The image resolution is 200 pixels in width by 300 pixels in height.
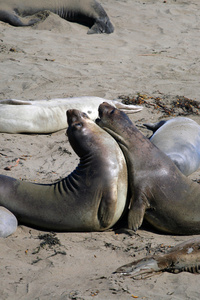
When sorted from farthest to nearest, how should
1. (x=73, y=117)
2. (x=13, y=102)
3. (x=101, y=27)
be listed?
(x=101, y=27) < (x=13, y=102) < (x=73, y=117)

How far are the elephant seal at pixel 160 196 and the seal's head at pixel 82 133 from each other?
0.33m

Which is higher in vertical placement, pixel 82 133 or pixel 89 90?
pixel 82 133

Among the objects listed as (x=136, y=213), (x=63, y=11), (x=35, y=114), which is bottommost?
(x=35, y=114)

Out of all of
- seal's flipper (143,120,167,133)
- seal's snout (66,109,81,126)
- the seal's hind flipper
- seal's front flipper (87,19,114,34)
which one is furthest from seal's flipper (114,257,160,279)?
seal's front flipper (87,19,114,34)

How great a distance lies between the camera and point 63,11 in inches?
424

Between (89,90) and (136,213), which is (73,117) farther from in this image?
(89,90)

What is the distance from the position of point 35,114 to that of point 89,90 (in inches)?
57.5

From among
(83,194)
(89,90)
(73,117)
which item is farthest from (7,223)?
(89,90)

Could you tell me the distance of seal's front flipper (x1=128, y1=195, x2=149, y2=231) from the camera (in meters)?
4.02

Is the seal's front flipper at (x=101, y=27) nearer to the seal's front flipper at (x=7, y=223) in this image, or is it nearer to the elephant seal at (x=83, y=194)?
the elephant seal at (x=83, y=194)

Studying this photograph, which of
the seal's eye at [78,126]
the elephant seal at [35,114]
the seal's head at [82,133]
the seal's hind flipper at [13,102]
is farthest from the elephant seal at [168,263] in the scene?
the seal's hind flipper at [13,102]

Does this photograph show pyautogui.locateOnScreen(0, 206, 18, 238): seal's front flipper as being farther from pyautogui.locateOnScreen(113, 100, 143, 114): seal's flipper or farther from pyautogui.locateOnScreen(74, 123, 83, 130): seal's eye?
pyautogui.locateOnScreen(113, 100, 143, 114): seal's flipper

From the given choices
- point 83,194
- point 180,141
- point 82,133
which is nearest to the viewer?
point 83,194

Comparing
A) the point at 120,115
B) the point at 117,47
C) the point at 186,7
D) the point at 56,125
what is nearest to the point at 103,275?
the point at 120,115
